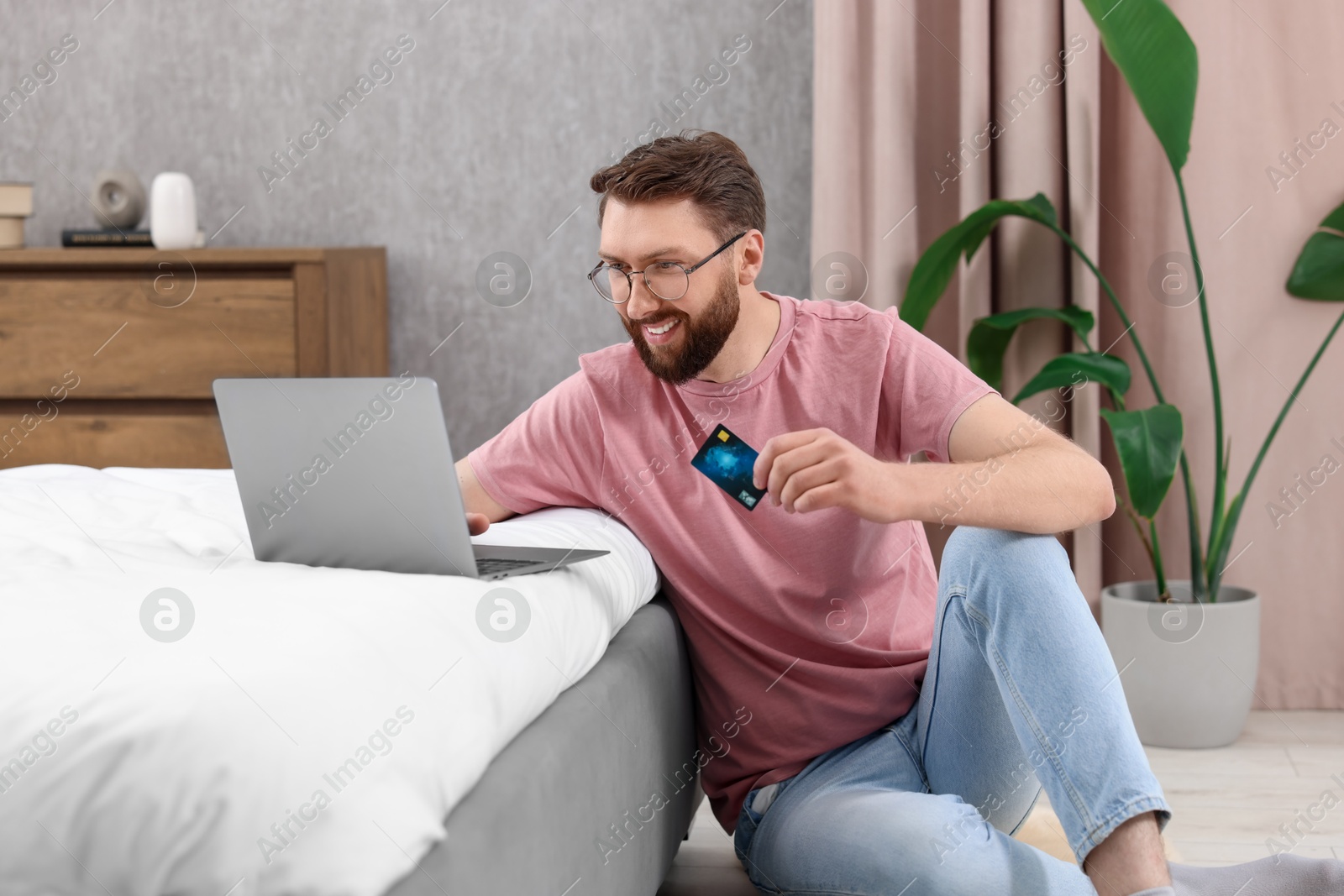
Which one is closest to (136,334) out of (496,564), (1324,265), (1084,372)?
(496,564)

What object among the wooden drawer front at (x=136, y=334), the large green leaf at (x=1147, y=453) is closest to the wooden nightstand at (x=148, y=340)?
the wooden drawer front at (x=136, y=334)

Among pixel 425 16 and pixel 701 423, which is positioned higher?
pixel 425 16

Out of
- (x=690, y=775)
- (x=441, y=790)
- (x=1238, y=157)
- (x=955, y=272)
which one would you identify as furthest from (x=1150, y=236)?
(x=441, y=790)

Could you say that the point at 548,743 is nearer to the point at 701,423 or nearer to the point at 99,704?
the point at 99,704

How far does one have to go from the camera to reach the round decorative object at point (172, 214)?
245cm

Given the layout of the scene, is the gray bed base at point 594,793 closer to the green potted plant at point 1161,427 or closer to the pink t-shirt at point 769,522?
the pink t-shirt at point 769,522

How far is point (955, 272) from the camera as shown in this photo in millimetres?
2281

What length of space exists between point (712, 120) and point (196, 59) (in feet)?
4.03

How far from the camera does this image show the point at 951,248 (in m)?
2.10

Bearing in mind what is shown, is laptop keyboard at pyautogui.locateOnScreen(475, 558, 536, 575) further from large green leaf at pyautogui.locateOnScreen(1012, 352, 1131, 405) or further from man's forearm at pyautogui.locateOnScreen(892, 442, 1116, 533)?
large green leaf at pyautogui.locateOnScreen(1012, 352, 1131, 405)

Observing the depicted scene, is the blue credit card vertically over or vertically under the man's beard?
under

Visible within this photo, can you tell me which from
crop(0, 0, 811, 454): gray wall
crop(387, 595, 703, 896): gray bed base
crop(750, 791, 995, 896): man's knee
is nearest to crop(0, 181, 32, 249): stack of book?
crop(0, 0, 811, 454): gray wall

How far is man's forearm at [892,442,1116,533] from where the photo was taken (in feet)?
3.49

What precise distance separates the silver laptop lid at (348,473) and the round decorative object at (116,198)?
1807 mm
